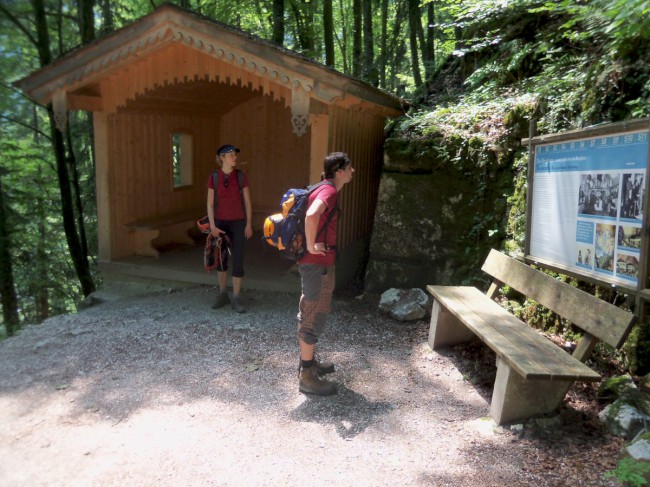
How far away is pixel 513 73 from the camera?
23.3 ft

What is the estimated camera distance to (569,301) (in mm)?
3721

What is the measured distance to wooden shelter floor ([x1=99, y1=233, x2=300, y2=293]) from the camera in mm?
7059

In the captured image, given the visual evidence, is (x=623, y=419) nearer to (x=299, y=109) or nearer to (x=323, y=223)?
(x=323, y=223)

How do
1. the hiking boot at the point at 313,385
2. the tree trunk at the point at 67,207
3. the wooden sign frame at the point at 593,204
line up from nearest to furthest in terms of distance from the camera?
1. the wooden sign frame at the point at 593,204
2. the hiking boot at the point at 313,385
3. the tree trunk at the point at 67,207

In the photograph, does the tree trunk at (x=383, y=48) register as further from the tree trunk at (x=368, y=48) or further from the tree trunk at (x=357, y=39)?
the tree trunk at (x=368, y=48)

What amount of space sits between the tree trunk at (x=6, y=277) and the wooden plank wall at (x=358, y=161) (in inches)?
406

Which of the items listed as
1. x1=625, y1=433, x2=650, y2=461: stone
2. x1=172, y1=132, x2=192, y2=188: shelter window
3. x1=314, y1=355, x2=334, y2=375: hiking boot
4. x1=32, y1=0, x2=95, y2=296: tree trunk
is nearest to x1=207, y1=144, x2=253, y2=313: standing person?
x1=314, y1=355, x2=334, y2=375: hiking boot

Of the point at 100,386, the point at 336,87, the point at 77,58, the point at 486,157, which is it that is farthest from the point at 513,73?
the point at 100,386

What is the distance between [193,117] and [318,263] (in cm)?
696

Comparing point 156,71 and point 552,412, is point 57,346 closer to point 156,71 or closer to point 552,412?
point 156,71

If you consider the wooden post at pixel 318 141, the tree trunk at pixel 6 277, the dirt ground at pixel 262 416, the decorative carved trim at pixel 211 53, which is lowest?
the tree trunk at pixel 6 277

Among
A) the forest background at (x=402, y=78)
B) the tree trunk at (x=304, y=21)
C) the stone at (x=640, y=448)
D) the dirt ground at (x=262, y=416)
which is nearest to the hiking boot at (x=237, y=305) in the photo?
the dirt ground at (x=262, y=416)

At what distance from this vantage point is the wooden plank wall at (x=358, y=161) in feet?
A: 22.4

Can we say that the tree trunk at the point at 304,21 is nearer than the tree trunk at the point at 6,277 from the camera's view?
Yes
